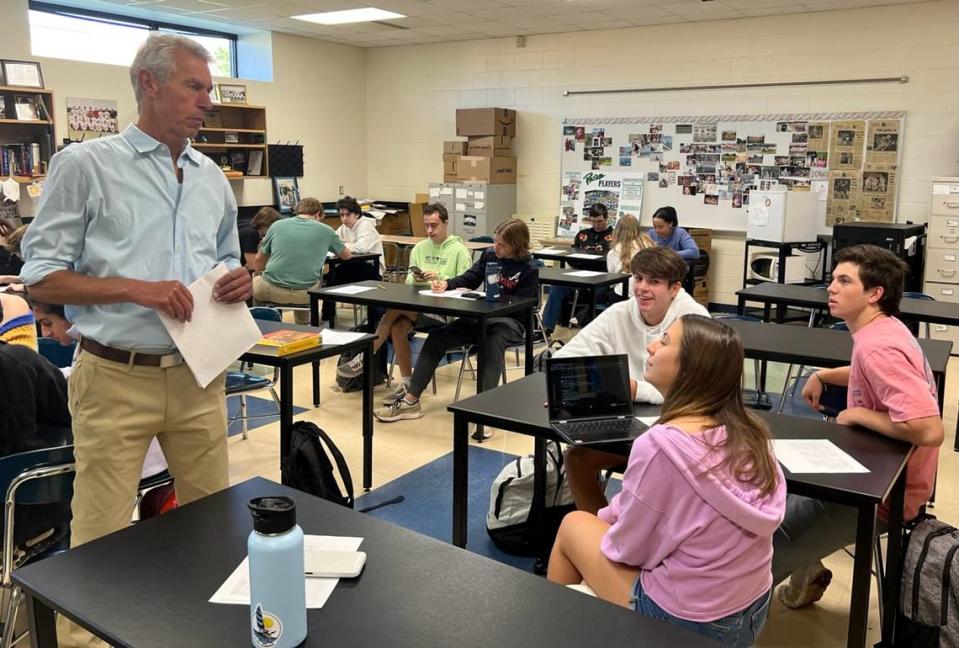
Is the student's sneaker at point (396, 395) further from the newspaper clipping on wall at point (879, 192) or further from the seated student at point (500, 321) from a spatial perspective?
the newspaper clipping on wall at point (879, 192)

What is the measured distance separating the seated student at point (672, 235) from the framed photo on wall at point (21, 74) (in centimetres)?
558

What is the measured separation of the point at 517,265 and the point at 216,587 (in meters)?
3.61

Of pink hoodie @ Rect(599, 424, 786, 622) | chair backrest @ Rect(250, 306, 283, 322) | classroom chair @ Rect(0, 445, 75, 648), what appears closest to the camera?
pink hoodie @ Rect(599, 424, 786, 622)

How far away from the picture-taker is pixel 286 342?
326 cm

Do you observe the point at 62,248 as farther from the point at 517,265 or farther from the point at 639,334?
the point at 517,265

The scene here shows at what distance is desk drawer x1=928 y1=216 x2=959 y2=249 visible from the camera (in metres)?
6.45

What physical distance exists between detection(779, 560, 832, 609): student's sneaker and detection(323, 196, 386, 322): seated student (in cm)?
464

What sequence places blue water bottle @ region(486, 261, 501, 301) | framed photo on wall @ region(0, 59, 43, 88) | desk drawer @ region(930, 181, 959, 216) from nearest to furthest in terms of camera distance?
blue water bottle @ region(486, 261, 501, 301), desk drawer @ region(930, 181, 959, 216), framed photo on wall @ region(0, 59, 43, 88)

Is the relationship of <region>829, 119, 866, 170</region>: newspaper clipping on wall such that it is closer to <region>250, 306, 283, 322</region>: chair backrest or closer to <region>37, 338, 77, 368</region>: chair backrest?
<region>250, 306, 283, 322</region>: chair backrest

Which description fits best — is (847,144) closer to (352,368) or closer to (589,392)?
(352,368)

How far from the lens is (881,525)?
2328 millimetres

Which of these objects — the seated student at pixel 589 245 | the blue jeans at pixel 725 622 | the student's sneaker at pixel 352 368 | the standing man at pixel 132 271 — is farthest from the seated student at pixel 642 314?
the seated student at pixel 589 245

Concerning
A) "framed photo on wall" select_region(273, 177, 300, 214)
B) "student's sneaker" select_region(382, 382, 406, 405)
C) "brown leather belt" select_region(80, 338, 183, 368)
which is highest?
"framed photo on wall" select_region(273, 177, 300, 214)

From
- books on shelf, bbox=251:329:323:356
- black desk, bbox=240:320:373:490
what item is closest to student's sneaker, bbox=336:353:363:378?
black desk, bbox=240:320:373:490
